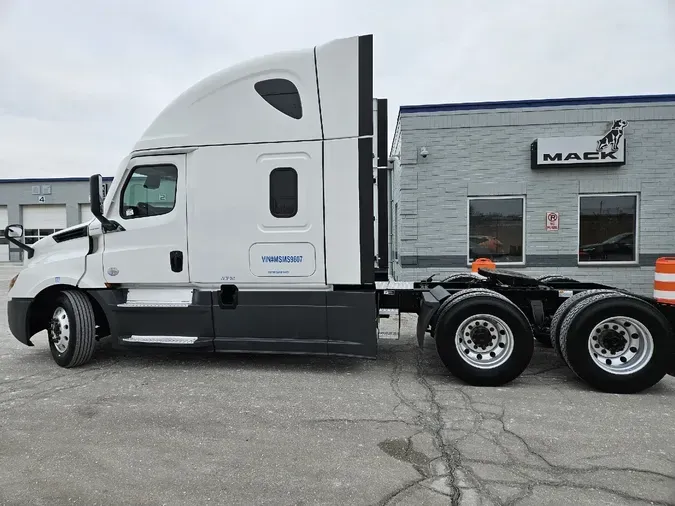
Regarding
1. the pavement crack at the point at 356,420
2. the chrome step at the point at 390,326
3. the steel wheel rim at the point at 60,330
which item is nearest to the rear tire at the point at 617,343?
the chrome step at the point at 390,326

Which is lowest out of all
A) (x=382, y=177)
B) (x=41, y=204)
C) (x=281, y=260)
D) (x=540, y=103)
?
(x=281, y=260)

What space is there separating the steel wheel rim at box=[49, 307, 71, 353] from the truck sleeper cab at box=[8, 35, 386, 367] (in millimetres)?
16

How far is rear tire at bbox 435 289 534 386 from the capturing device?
4.68 meters

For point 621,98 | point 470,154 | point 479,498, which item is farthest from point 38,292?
point 621,98

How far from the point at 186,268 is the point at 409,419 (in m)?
3.20

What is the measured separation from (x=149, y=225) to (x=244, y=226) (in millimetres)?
1271

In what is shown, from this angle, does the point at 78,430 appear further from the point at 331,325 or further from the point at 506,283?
the point at 506,283

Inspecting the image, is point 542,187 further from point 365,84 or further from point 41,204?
point 41,204

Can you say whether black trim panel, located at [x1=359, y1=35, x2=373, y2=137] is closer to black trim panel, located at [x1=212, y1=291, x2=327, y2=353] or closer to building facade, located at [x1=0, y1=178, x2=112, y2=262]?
black trim panel, located at [x1=212, y1=291, x2=327, y2=353]

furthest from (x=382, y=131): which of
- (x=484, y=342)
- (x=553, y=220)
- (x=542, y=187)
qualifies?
(x=553, y=220)

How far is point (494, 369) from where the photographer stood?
4.76m

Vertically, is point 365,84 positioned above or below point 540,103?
below

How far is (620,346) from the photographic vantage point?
462 centimetres

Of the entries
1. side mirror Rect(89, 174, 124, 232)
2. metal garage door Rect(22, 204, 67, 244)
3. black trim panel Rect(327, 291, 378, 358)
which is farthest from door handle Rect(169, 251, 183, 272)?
metal garage door Rect(22, 204, 67, 244)
